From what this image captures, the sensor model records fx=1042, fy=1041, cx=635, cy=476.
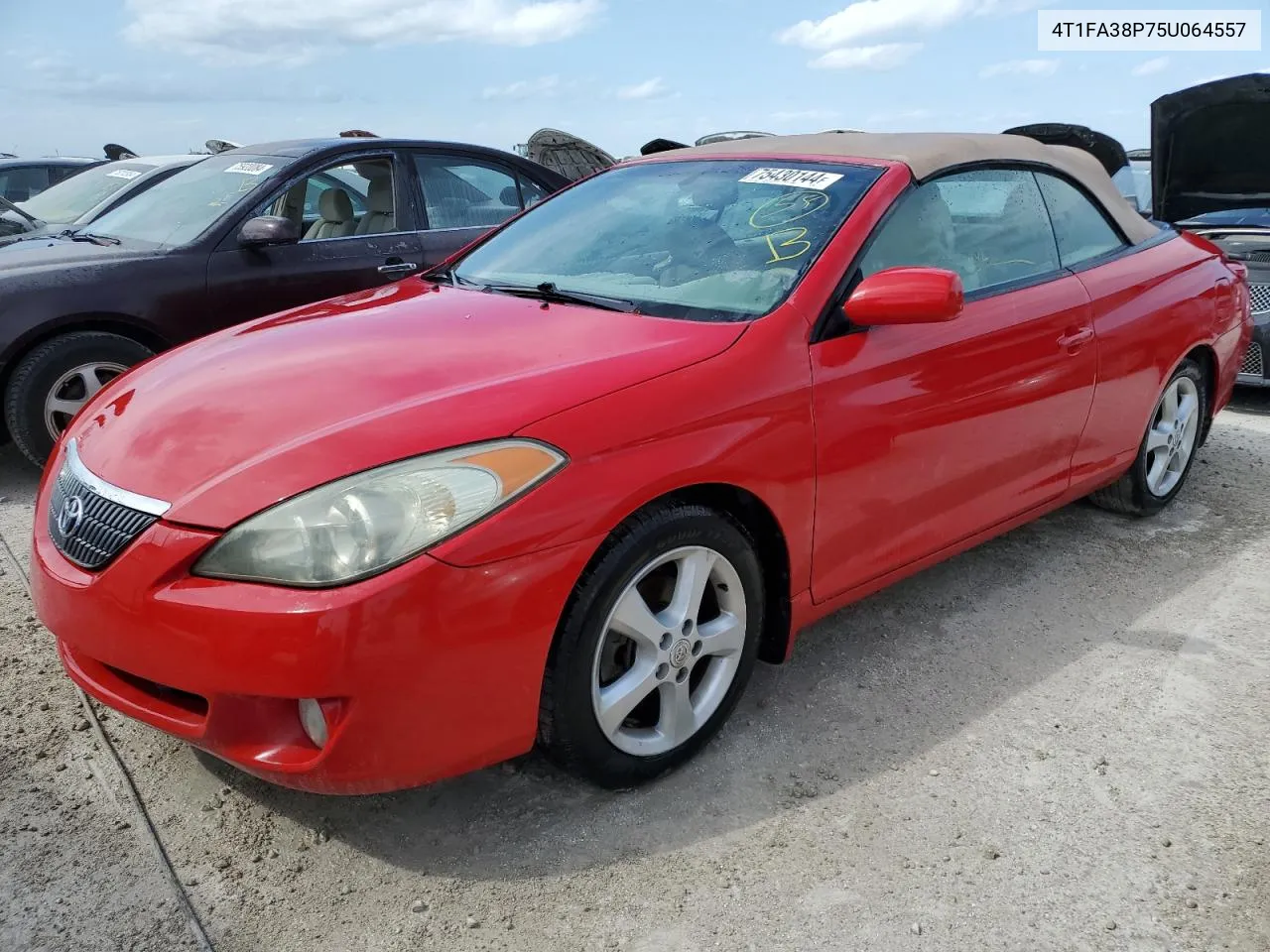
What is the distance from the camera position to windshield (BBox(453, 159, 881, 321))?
105 inches

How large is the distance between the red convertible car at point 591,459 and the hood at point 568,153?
528 centimetres

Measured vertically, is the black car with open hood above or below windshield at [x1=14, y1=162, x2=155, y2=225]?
below

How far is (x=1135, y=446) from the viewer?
12.6 ft

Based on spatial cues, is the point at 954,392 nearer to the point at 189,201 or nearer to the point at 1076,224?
the point at 1076,224

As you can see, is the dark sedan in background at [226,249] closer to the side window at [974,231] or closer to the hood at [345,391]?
the hood at [345,391]

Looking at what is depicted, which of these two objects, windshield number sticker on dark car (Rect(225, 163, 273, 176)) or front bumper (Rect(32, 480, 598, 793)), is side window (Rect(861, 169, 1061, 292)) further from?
windshield number sticker on dark car (Rect(225, 163, 273, 176))

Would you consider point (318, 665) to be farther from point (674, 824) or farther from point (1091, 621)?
point (1091, 621)

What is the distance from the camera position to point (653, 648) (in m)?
2.30

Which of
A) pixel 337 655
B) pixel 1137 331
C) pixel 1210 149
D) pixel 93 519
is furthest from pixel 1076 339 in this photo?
pixel 1210 149

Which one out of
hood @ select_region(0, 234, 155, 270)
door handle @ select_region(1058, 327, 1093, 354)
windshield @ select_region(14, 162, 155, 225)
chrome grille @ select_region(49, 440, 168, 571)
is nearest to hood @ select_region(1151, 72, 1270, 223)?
door handle @ select_region(1058, 327, 1093, 354)

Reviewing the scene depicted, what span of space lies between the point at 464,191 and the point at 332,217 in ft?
2.45

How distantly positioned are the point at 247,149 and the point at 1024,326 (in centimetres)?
439

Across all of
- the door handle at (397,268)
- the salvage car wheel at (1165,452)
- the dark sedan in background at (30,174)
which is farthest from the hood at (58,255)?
the dark sedan in background at (30,174)

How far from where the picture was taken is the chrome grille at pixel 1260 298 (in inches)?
231
